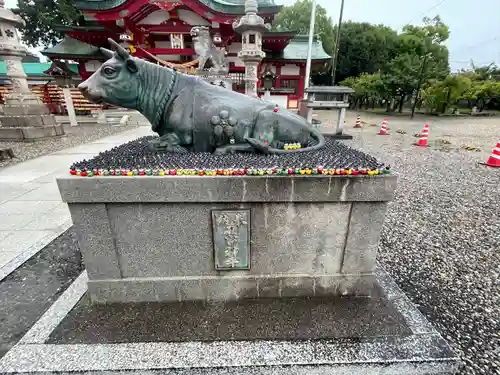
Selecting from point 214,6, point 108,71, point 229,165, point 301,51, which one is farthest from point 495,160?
point 301,51

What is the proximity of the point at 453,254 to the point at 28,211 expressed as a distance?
677 centimetres

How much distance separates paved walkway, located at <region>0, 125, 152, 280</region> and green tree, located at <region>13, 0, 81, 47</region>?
2277 cm

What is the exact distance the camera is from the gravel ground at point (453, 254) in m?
2.43

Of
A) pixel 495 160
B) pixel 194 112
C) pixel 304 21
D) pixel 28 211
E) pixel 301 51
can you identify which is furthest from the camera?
pixel 304 21

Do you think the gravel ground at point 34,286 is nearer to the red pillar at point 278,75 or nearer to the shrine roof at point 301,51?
the red pillar at point 278,75

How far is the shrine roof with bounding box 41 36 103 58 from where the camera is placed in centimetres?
1630

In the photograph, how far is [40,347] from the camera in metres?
2.03

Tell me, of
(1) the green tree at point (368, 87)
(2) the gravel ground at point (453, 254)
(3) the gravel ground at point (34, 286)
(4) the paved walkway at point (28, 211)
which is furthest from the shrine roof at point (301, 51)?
(3) the gravel ground at point (34, 286)

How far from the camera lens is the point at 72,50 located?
16750 mm

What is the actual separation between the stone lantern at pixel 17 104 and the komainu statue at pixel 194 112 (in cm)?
1119

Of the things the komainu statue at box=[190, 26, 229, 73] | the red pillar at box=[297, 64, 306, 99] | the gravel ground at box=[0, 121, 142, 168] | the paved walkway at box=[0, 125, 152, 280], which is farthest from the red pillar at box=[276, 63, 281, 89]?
the paved walkway at box=[0, 125, 152, 280]

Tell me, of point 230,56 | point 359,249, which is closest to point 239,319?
point 359,249

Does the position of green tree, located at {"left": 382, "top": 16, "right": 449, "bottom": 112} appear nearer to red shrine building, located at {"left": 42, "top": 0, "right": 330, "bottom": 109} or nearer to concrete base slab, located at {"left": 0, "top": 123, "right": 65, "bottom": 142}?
red shrine building, located at {"left": 42, "top": 0, "right": 330, "bottom": 109}

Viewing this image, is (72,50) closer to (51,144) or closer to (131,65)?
(51,144)
